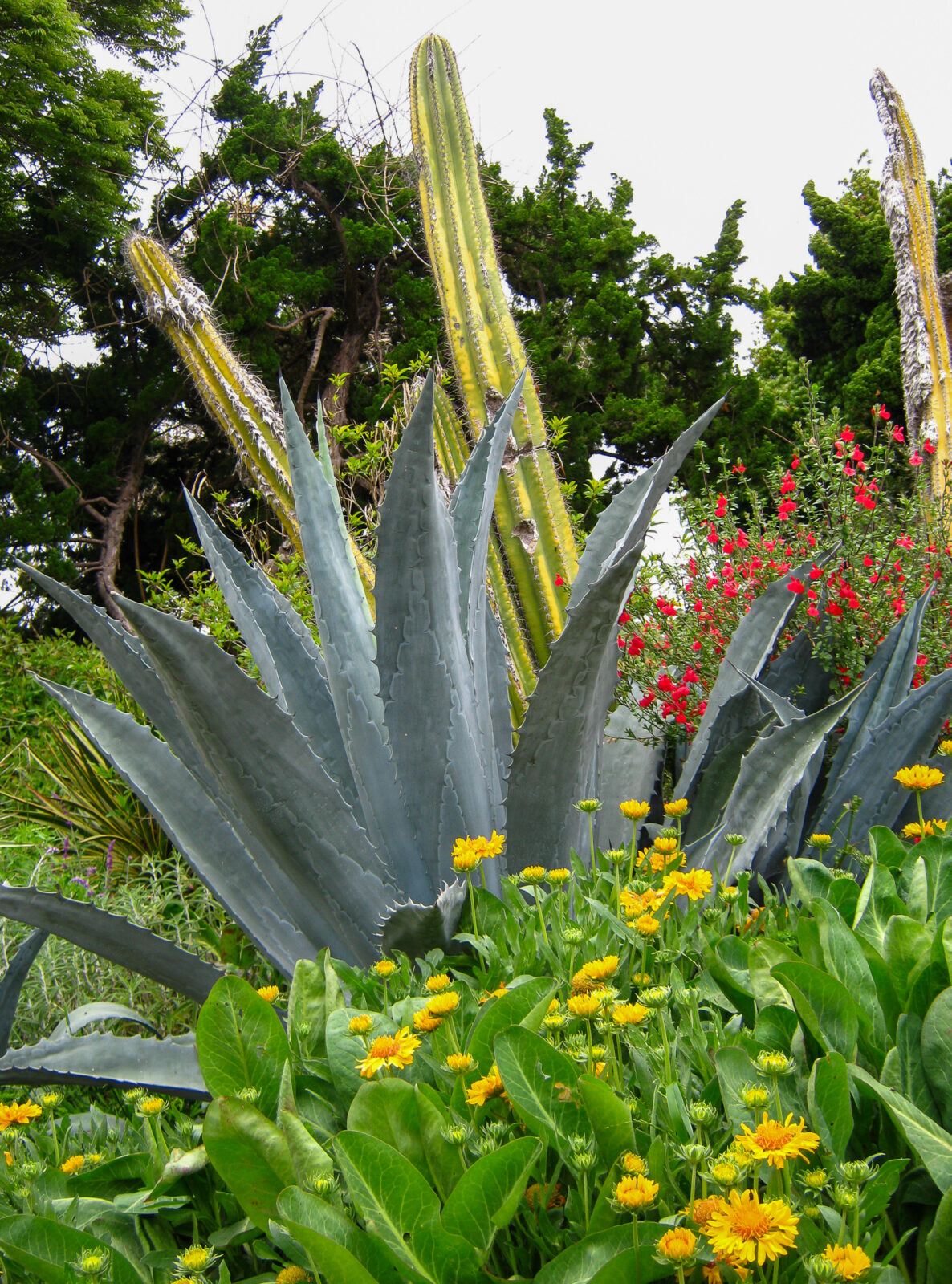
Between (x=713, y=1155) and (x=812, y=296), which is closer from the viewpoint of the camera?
(x=713, y=1155)

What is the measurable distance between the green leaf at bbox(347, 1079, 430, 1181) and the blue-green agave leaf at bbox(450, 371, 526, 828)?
3.10ft

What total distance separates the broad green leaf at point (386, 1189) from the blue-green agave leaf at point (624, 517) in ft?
4.02

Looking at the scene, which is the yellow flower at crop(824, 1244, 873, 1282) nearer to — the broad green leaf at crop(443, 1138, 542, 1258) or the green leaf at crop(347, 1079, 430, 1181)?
the broad green leaf at crop(443, 1138, 542, 1258)

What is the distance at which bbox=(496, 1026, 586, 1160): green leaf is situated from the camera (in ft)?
3.05

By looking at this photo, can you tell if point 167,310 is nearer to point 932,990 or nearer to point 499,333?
point 499,333

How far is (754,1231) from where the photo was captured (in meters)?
0.70

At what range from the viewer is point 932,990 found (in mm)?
1029

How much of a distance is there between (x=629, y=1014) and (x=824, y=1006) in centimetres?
18

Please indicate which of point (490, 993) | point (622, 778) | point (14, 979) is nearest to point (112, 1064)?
point (14, 979)

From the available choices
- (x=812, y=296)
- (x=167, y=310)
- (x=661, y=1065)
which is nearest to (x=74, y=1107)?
(x=661, y=1065)

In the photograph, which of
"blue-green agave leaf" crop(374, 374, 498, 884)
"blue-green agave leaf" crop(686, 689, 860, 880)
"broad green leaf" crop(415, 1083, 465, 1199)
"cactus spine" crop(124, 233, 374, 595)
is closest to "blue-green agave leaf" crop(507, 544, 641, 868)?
"blue-green agave leaf" crop(374, 374, 498, 884)

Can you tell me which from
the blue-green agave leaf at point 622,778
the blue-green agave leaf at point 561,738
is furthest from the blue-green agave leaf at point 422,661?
the blue-green agave leaf at point 622,778

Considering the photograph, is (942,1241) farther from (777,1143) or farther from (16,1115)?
(16,1115)

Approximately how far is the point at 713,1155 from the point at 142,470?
9.12 metres
